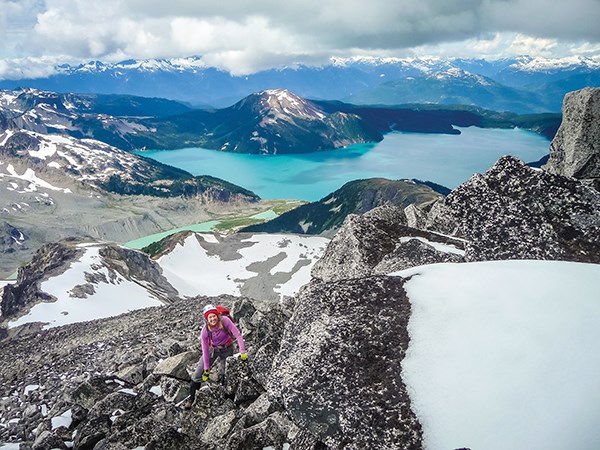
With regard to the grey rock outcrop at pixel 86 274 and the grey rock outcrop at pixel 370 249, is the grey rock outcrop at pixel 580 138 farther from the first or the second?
the grey rock outcrop at pixel 86 274

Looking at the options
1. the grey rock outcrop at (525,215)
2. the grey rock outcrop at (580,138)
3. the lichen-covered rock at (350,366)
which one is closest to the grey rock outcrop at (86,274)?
the lichen-covered rock at (350,366)

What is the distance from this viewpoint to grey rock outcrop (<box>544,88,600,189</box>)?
19094 mm

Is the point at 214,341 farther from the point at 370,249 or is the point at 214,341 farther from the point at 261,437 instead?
the point at 370,249

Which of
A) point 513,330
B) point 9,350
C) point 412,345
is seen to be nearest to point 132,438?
point 412,345

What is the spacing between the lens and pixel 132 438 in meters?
12.5

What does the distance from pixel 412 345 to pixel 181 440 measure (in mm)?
7382

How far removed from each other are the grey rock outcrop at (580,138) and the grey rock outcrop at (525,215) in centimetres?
813

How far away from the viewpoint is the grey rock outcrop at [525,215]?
11.4 metres

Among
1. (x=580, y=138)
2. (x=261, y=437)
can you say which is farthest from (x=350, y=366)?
(x=580, y=138)

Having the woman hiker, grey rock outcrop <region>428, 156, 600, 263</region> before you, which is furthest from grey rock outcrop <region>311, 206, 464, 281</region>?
the woman hiker

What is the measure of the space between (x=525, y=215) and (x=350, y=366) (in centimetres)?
676

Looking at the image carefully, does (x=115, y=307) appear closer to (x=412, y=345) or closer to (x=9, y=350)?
(x=9, y=350)

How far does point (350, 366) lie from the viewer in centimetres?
886

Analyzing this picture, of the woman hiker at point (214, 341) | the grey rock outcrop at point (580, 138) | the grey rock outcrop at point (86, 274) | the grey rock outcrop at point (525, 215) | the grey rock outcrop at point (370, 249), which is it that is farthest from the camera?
the grey rock outcrop at point (86, 274)
